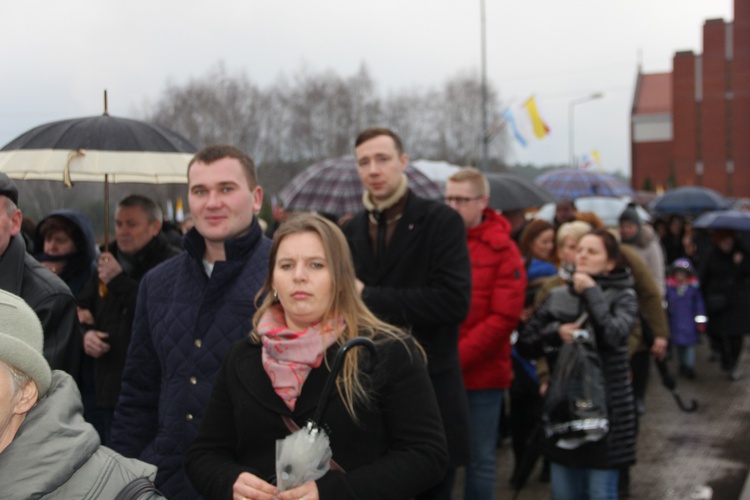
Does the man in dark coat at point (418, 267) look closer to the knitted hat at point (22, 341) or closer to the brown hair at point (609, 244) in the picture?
the brown hair at point (609, 244)

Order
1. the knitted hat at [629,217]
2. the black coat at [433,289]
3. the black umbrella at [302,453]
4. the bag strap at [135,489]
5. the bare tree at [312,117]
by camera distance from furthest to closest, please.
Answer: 1. the bare tree at [312,117]
2. the knitted hat at [629,217]
3. the black coat at [433,289]
4. the black umbrella at [302,453]
5. the bag strap at [135,489]

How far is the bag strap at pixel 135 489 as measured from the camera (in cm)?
201

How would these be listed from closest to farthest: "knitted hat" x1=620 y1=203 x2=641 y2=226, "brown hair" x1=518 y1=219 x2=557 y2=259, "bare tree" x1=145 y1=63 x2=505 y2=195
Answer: "brown hair" x1=518 y1=219 x2=557 y2=259
"knitted hat" x1=620 y1=203 x2=641 y2=226
"bare tree" x1=145 y1=63 x2=505 y2=195

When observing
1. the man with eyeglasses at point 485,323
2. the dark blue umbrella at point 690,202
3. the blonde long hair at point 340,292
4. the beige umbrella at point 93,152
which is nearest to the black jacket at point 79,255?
the beige umbrella at point 93,152

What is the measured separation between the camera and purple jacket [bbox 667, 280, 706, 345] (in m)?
10.3

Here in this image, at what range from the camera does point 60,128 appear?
174 inches

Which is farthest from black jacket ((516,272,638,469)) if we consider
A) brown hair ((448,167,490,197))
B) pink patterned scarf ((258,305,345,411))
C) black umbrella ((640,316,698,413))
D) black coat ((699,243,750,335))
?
black coat ((699,243,750,335))

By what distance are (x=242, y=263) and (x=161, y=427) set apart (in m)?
0.69

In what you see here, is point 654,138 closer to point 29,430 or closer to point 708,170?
point 708,170

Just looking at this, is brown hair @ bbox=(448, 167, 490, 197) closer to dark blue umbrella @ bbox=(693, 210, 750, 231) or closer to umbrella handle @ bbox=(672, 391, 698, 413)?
umbrella handle @ bbox=(672, 391, 698, 413)

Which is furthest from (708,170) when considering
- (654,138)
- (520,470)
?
(520,470)

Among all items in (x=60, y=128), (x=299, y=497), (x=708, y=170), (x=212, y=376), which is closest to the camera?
(x=299, y=497)

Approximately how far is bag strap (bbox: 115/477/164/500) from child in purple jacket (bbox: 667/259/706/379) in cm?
926

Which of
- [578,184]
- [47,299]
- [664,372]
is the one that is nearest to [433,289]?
[47,299]
